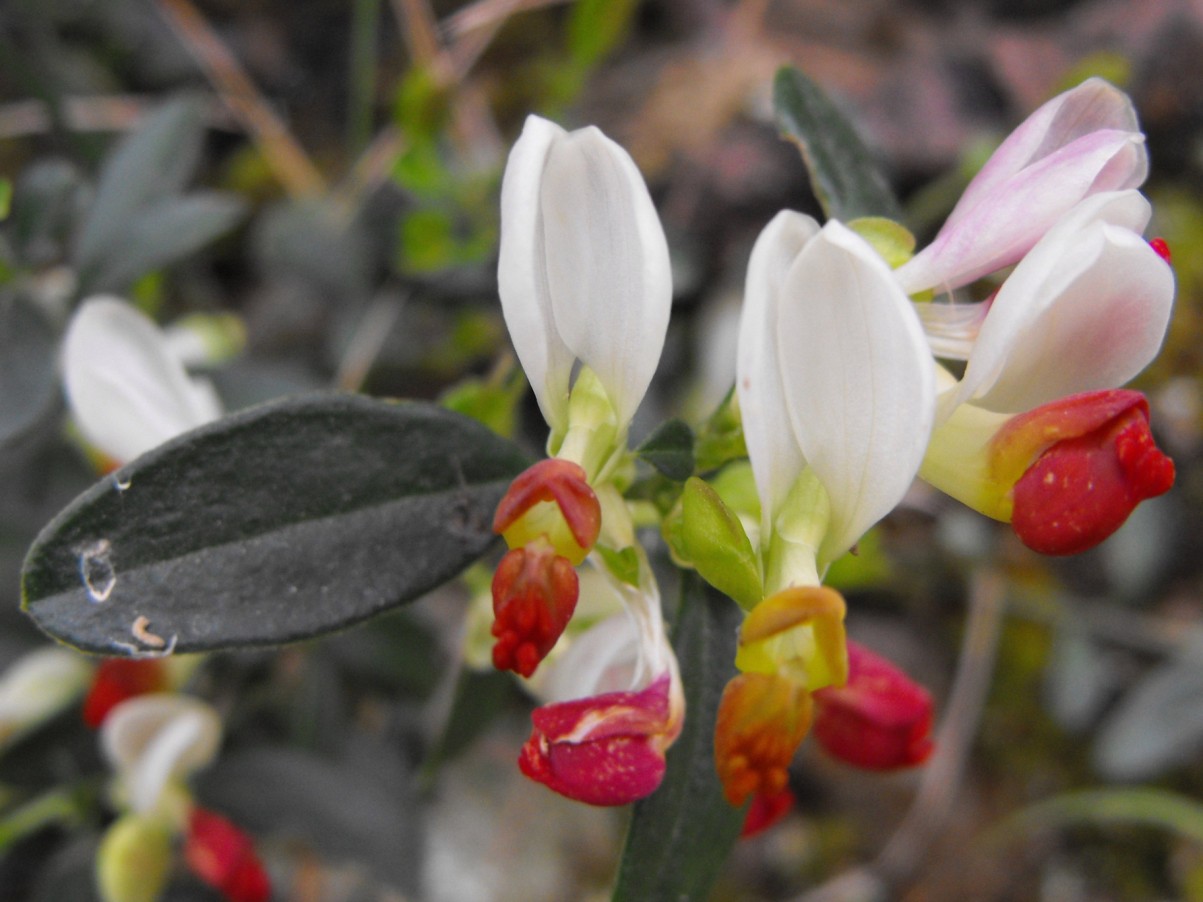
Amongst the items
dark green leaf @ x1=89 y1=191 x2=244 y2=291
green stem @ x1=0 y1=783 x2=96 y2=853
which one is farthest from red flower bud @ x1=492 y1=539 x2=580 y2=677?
green stem @ x1=0 y1=783 x2=96 y2=853

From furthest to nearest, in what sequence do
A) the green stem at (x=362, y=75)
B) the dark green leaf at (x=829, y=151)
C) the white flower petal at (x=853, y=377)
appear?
the green stem at (x=362, y=75) < the dark green leaf at (x=829, y=151) < the white flower petal at (x=853, y=377)

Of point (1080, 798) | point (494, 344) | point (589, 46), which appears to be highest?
point (589, 46)

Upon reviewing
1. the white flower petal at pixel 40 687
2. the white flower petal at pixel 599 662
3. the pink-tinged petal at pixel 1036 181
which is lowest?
the white flower petal at pixel 40 687

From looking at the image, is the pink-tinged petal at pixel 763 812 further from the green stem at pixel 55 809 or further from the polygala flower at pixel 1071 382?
the green stem at pixel 55 809

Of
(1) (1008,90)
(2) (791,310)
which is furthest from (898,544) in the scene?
(2) (791,310)

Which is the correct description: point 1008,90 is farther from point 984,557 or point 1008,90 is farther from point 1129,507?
point 1129,507

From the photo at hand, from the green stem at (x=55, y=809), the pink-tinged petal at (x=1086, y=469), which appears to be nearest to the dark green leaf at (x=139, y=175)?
the green stem at (x=55, y=809)
